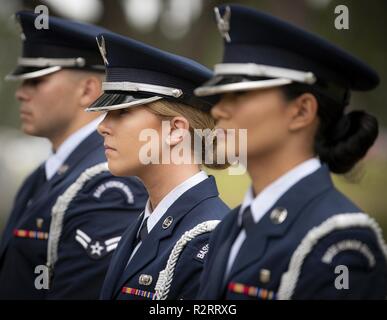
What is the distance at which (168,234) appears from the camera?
3783 mm

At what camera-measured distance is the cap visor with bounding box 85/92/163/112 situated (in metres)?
3.83

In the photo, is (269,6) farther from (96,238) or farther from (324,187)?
(324,187)

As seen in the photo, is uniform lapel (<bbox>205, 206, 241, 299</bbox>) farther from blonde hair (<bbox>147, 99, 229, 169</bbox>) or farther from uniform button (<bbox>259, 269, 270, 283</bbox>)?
blonde hair (<bbox>147, 99, 229, 169</bbox>)

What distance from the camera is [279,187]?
119 inches

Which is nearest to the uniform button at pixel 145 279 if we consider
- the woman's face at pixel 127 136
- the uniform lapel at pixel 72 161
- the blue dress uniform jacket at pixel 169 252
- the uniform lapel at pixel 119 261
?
the blue dress uniform jacket at pixel 169 252

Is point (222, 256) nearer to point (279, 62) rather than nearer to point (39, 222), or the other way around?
point (279, 62)

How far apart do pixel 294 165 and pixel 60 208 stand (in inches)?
85.0

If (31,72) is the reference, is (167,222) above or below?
below

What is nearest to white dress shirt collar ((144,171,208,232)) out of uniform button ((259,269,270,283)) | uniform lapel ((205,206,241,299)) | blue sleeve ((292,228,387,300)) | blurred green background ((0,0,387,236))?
uniform lapel ((205,206,241,299))

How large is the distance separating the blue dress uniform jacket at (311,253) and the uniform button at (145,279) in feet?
2.20

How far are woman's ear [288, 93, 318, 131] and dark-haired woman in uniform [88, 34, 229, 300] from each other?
0.90 metres

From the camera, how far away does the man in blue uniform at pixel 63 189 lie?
4.70m

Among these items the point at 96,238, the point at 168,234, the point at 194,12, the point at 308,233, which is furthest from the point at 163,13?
the point at 308,233

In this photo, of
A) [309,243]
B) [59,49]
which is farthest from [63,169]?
[309,243]
